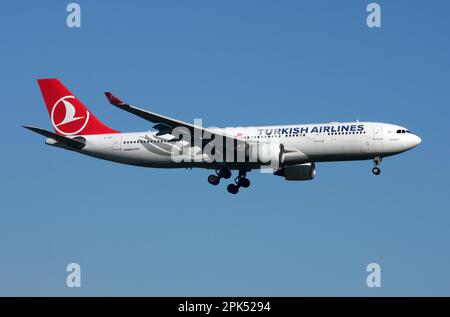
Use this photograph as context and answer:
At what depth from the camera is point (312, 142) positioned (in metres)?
52.3

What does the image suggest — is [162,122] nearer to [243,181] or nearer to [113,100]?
[113,100]

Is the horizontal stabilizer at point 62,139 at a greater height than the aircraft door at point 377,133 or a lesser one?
greater

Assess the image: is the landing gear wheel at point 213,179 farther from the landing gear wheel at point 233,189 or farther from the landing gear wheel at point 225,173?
the landing gear wheel at point 233,189

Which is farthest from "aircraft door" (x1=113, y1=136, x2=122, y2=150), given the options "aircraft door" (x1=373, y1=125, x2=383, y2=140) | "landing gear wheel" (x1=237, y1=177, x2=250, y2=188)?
"aircraft door" (x1=373, y1=125, x2=383, y2=140)

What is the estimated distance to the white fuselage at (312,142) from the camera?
5188 cm

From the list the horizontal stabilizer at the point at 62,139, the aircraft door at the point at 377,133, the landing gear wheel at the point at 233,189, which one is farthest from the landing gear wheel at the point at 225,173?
the horizontal stabilizer at the point at 62,139

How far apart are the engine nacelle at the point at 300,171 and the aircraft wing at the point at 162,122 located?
4708 mm

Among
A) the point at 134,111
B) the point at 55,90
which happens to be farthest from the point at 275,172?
the point at 55,90

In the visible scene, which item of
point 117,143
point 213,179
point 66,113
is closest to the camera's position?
point 213,179

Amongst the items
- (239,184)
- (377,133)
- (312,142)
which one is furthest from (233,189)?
(377,133)

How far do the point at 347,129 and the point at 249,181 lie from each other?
7.79 metres

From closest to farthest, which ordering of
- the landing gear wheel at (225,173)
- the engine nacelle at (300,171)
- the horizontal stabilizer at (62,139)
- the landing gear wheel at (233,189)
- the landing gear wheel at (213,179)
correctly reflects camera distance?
the horizontal stabilizer at (62,139)
the landing gear wheel at (225,173)
the landing gear wheel at (213,179)
the engine nacelle at (300,171)
the landing gear wheel at (233,189)

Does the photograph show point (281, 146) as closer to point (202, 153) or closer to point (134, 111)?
point (202, 153)

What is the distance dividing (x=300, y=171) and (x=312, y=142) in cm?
380
